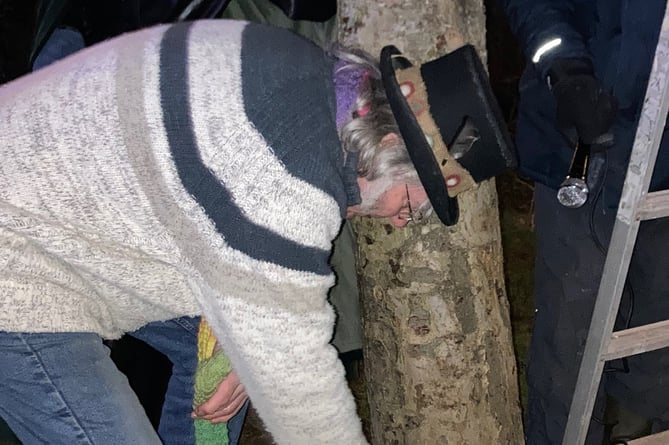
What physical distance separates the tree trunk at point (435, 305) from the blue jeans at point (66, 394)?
56 centimetres

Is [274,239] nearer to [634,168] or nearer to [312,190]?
[312,190]

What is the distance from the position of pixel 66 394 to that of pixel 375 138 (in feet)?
2.04

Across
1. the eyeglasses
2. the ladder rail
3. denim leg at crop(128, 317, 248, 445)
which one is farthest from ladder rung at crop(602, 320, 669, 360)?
denim leg at crop(128, 317, 248, 445)

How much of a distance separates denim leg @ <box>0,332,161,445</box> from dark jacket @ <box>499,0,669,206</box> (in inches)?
39.5

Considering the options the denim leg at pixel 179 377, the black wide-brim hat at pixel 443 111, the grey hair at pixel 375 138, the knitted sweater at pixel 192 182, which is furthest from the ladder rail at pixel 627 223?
the denim leg at pixel 179 377

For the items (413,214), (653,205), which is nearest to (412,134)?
(413,214)

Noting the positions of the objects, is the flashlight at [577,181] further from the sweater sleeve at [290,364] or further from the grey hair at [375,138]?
the sweater sleeve at [290,364]

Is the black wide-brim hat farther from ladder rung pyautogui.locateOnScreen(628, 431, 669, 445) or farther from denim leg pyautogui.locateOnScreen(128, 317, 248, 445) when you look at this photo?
ladder rung pyautogui.locateOnScreen(628, 431, 669, 445)

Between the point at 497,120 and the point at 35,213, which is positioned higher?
the point at 497,120

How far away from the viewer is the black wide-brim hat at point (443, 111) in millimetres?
1174

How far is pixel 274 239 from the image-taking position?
1.11 metres

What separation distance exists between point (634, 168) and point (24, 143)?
0.98 m

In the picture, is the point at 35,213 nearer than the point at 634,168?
Yes

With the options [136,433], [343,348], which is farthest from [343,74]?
[343,348]
